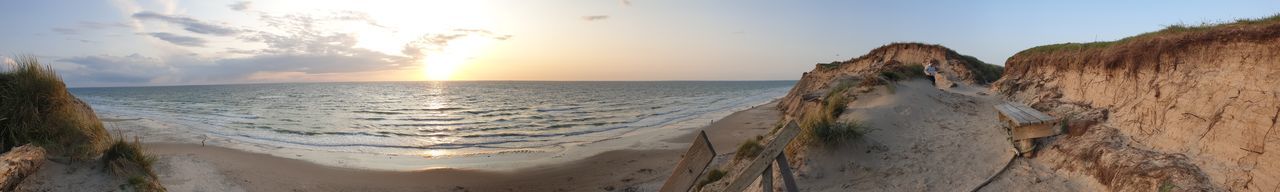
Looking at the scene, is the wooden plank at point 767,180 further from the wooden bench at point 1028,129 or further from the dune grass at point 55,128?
the dune grass at point 55,128

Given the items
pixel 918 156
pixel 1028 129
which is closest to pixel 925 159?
pixel 918 156

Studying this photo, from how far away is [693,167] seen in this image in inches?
407

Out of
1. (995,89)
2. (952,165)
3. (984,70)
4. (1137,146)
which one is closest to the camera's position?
(1137,146)

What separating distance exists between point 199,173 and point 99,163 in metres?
4.01

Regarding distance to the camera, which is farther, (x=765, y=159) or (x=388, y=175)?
(x=388, y=175)

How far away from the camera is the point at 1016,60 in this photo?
47.3 ft

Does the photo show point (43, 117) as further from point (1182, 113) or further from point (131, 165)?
point (1182, 113)

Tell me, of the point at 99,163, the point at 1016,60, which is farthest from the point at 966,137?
the point at 99,163

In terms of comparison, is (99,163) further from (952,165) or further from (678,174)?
(952,165)

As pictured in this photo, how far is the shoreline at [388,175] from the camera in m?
11.1

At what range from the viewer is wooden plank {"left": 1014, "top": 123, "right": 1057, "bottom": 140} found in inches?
322

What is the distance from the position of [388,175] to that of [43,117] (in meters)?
5.32

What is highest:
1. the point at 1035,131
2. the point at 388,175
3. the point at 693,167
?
Result: the point at 1035,131

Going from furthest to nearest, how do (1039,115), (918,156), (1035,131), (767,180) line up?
(918,156) → (1039,115) → (1035,131) → (767,180)
